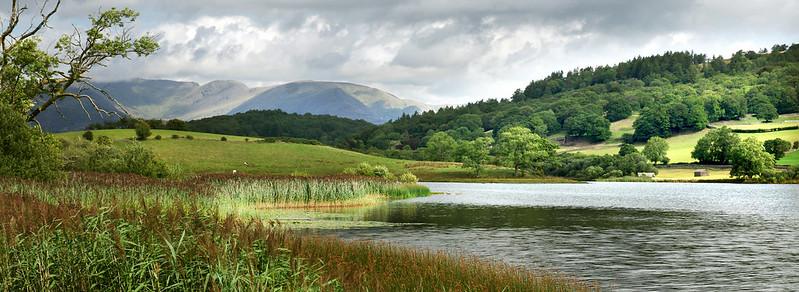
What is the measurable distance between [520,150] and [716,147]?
42.0m

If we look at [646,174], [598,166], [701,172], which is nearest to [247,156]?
[598,166]

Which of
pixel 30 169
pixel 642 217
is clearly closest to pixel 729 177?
pixel 642 217

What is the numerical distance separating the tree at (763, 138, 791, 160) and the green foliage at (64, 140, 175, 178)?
A: 130518 mm

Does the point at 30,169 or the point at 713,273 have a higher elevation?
the point at 30,169

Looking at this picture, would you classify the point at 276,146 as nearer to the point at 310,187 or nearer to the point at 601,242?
the point at 310,187

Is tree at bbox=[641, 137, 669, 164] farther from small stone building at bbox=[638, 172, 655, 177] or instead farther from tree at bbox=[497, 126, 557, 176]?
tree at bbox=[497, 126, 557, 176]

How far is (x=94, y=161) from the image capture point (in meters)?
57.2

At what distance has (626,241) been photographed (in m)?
30.0

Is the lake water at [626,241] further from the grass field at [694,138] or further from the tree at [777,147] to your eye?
the grass field at [694,138]

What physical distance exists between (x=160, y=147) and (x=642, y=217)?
93.3m

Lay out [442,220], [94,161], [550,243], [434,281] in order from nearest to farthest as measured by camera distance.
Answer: [434,281] < [550,243] < [442,220] < [94,161]

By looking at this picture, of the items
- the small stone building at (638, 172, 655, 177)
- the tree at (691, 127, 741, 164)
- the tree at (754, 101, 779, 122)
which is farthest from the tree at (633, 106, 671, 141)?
the small stone building at (638, 172, 655, 177)

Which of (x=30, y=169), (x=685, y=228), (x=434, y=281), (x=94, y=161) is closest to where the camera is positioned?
(x=434, y=281)

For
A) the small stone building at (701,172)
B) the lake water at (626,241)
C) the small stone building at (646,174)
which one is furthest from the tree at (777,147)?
the lake water at (626,241)
